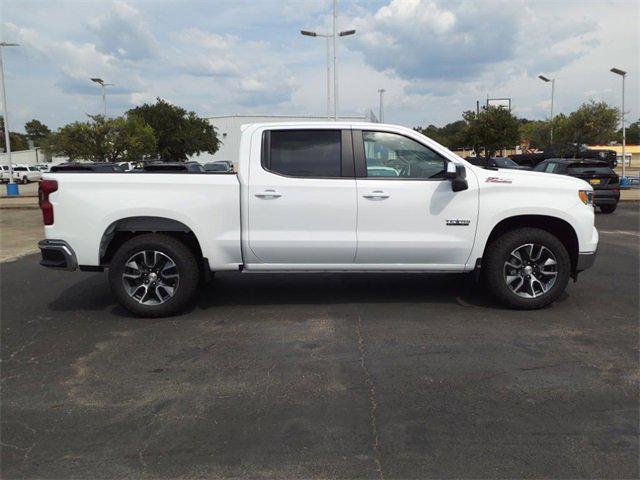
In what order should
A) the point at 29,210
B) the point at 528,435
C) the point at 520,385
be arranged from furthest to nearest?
the point at 29,210 < the point at 520,385 < the point at 528,435

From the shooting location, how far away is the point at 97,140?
112 ft

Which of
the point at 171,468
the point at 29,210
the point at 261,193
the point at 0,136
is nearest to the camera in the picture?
the point at 171,468

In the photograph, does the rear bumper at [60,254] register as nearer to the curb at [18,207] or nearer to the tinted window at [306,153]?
the tinted window at [306,153]

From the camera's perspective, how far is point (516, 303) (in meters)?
5.76

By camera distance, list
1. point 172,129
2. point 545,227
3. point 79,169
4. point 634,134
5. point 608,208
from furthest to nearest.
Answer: point 634,134 < point 172,129 < point 608,208 < point 79,169 < point 545,227

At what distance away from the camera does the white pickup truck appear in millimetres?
5473

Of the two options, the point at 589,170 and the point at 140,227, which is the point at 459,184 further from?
the point at 589,170

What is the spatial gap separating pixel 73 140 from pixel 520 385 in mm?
34728

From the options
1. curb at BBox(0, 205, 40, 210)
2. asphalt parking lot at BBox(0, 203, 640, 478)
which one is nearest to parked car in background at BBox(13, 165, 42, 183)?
curb at BBox(0, 205, 40, 210)

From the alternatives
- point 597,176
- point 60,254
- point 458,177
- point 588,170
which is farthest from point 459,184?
point 597,176

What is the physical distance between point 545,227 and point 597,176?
1184cm

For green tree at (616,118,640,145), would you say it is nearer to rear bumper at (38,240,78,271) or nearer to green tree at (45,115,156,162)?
green tree at (45,115,156,162)

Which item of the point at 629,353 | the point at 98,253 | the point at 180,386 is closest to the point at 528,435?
the point at 629,353

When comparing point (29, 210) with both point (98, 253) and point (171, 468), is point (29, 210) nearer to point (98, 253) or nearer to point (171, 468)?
point (98, 253)
